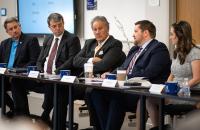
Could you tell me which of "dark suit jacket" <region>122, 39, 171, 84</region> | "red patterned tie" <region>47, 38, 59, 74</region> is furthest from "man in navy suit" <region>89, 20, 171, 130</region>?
"red patterned tie" <region>47, 38, 59, 74</region>

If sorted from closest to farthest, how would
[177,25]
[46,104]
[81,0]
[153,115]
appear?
1. [153,115]
2. [177,25]
3. [46,104]
4. [81,0]

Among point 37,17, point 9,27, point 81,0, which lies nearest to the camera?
point 9,27

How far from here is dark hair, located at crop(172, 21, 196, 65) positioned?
9.43ft

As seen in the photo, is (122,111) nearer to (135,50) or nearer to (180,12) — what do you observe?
(135,50)

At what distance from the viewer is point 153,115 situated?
271 centimetres

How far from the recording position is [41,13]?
5883 millimetres

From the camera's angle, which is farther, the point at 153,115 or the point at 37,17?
the point at 37,17

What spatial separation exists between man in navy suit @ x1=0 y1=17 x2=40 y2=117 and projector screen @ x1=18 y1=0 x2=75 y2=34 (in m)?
1.33

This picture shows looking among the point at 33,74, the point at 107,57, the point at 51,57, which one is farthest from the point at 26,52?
the point at 107,57

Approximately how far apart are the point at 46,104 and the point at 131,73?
1.02 metres

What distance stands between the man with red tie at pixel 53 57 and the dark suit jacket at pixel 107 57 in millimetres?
155

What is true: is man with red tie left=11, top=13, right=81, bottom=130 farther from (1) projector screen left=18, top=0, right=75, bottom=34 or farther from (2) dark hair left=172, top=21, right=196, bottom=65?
(1) projector screen left=18, top=0, right=75, bottom=34

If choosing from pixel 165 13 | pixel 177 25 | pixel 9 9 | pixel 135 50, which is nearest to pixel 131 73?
pixel 135 50

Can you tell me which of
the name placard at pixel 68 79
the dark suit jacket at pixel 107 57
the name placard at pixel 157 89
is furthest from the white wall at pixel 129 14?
the name placard at pixel 157 89
